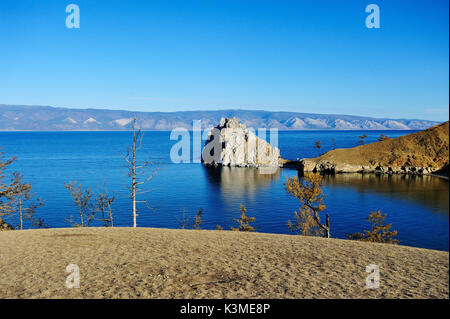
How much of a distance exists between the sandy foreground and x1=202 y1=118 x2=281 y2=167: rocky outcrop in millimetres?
117567

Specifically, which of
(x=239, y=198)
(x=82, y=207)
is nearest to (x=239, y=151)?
(x=239, y=198)

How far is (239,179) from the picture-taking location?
10775 cm

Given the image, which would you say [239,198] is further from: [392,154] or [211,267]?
[392,154]

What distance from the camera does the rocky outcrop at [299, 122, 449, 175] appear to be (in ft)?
354

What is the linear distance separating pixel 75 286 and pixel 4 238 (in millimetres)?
14295

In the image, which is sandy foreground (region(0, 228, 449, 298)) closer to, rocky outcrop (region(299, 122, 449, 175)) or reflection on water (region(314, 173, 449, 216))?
reflection on water (region(314, 173, 449, 216))

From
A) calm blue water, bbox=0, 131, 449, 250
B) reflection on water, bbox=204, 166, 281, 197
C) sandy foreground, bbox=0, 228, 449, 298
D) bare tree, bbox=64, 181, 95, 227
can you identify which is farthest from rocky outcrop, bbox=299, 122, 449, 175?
sandy foreground, bbox=0, 228, 449, 298

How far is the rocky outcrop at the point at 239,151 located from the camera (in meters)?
146

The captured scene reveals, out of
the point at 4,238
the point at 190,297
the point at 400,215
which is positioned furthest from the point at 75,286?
the point at 400,215

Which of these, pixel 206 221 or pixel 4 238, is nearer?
pixel 4 238

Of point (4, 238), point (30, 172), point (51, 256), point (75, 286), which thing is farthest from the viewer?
point (30, 172)
